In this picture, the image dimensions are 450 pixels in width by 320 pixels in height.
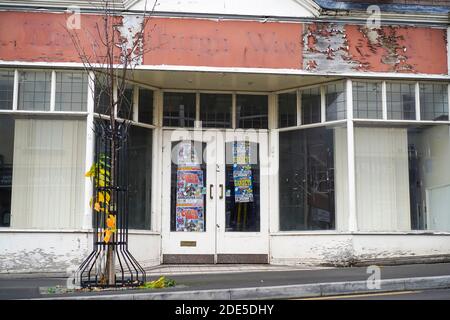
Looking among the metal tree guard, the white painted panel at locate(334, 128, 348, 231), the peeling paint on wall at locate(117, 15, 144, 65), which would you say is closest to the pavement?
the metal tree guard

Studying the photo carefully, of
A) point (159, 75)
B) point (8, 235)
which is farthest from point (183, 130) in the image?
point (8, 235)

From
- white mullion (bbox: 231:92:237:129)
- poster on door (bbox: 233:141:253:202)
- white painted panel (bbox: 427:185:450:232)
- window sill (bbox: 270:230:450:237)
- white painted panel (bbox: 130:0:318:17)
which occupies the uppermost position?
white painted panel (bbox: 130:0:318:17)

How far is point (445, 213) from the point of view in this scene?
13.1 meters

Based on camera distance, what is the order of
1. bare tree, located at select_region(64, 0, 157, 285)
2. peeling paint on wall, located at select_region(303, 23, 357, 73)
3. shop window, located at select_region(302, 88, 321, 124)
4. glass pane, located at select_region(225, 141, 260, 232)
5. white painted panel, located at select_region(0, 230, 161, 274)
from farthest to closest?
glass pane, located at select_region(225, 141, 260, 232), shop window, located at select_region(302, 88, 321, 124), peeling paint on wall, located at select_region(303, 23, 357, 73), bare tree, located at select_region(64, 0, 157, 285), white painted panel, located at select_region(0, 230, 161, 274)

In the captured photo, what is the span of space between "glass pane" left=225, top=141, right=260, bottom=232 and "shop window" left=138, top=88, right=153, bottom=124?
5.83 ft

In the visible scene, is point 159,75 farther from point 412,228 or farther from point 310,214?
point 412,228

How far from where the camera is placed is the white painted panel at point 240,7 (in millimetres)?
12586

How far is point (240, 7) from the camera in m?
12.7

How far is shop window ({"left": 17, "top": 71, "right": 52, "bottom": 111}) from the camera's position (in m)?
12.4

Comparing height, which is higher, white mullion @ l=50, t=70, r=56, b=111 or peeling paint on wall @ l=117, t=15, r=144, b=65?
peeling paint on wall @ l=117, t=15, r=144, b=65

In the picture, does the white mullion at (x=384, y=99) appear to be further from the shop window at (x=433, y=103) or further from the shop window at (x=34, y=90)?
the shop window at (x=34, y=90)

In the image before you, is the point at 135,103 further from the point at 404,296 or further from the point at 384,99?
the point at 404,296

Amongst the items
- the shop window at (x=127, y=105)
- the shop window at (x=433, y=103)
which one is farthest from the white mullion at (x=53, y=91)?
the shop window at (x=433, y=103)

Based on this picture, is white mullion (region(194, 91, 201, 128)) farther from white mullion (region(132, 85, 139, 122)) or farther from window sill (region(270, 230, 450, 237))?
window sill (region(270, 230, 450, 237))
